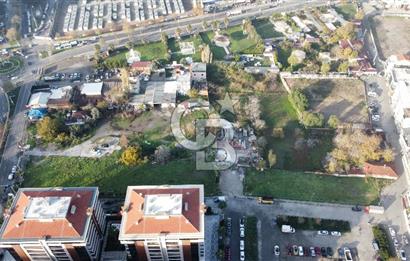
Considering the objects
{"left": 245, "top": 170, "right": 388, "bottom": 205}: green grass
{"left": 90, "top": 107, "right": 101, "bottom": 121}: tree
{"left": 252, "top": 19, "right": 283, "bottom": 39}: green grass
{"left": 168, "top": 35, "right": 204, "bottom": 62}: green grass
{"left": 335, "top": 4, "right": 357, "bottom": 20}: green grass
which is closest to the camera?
{"left": 245, "top": 170, "right": 388, "bottom": 205}: green grass

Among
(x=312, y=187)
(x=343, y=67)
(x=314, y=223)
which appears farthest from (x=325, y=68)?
(x=314, y=223)

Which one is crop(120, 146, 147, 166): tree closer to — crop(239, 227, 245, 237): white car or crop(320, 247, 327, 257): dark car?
crop(239, 227, 245, 237): white car

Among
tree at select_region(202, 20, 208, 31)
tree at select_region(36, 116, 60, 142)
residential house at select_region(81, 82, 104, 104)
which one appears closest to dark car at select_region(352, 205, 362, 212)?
residential house at select_region(81, 82, 104, 104)

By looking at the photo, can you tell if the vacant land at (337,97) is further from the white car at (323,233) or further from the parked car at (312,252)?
the parked car at (312,252)

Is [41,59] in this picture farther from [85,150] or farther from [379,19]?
[379,19]

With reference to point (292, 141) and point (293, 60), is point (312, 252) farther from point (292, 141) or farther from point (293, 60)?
point (293, 60)

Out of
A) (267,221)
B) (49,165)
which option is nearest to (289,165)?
(267,221)
